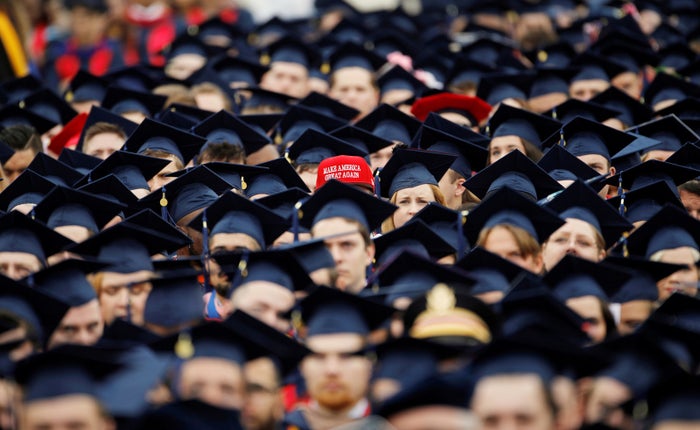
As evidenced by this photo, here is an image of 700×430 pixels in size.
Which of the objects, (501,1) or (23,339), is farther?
(501,1)

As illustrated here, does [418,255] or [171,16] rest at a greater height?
[418,255]

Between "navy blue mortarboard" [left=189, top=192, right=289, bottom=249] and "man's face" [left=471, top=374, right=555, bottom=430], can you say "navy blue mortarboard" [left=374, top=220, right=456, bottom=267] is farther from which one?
"man's face" [left=471, top=374, right=555, bottom=430]

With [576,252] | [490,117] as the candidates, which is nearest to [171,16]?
[490,117]

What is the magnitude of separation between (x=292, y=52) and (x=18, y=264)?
4.24 metres

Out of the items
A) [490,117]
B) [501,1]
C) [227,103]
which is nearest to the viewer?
[490,117]

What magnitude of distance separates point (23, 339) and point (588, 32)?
7.09 m

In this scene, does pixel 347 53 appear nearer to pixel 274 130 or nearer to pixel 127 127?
pixel 274 130

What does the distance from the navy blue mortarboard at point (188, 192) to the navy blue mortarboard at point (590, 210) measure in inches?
76.0

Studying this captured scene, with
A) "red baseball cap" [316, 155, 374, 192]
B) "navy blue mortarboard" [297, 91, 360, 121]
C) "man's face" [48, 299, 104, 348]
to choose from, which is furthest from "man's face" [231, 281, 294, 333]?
"navy blue mortarboard" [297, 91, 360, 121]

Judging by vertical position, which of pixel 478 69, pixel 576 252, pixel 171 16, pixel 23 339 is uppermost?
pixel 23 339

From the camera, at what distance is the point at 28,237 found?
7500 mm

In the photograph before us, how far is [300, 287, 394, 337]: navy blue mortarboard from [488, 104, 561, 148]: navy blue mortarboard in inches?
111

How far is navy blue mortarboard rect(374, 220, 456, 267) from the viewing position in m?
7.51

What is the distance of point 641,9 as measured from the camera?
12.7m
